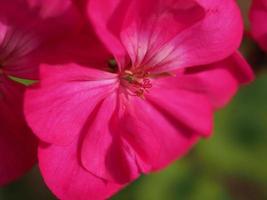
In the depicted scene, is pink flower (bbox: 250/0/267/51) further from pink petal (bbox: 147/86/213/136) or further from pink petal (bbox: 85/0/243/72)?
pink petal (bbox: 147/86/213/136)

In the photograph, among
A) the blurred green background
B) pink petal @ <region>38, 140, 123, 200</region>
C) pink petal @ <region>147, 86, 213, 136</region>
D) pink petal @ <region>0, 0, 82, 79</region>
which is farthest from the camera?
the blurred green background

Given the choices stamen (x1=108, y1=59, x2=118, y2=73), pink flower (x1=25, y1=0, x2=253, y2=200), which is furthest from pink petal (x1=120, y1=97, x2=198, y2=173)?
stamen (x1=108, y1=59, x2=118, y2=73)

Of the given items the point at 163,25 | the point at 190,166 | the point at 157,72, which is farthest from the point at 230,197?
the point at 163,25

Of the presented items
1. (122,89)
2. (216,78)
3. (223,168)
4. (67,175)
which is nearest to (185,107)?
(216,78)

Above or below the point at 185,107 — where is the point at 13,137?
above

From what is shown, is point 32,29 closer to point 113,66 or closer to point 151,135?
point 113,66

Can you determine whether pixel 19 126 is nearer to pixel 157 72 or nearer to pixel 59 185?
pixel 59 185
